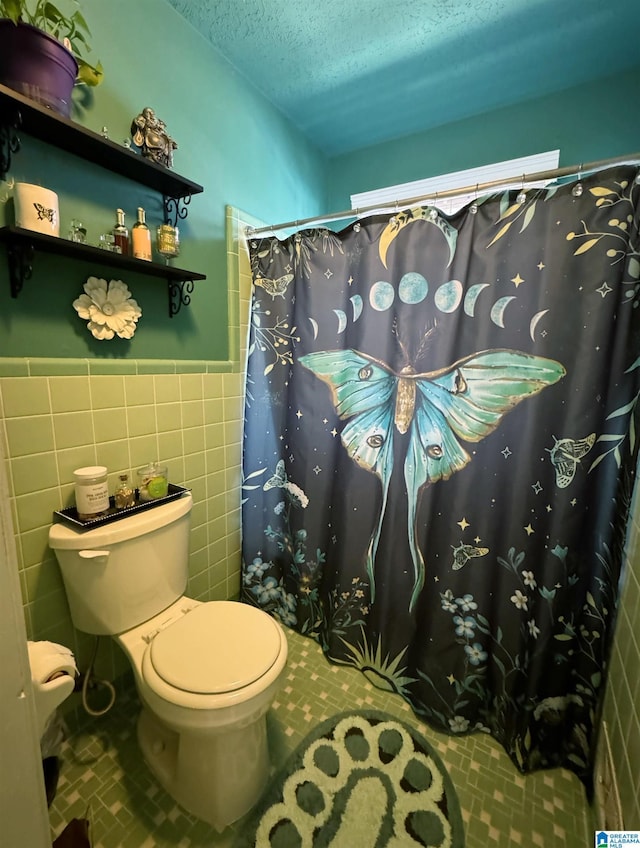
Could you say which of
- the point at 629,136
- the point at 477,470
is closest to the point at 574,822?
the point at 477,470

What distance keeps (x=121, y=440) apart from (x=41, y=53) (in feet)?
3.26

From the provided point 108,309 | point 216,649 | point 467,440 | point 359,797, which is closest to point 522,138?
point 467,440

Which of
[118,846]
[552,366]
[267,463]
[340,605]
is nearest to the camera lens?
[118,846]

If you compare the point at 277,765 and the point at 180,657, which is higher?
the point at 180,657

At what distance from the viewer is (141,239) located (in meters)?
1.11

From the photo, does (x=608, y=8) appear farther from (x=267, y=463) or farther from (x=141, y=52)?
(x=267, y=463)

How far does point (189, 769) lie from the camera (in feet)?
3.25

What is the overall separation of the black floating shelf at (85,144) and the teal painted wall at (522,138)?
1.10 meters

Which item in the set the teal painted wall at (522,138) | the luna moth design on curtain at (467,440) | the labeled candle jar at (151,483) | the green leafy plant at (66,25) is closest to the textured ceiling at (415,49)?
the teal painted wall at (522,138)

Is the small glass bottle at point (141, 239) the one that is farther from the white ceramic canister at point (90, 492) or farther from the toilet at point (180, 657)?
the toilet at point (180, 657)

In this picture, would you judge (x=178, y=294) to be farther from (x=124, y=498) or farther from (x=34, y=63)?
(x=124, y=498)

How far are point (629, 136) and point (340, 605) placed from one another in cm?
217

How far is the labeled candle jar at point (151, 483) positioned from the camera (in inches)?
46.5

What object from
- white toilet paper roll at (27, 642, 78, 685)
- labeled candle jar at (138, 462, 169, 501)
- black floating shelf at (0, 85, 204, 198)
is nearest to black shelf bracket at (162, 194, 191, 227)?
black floating shelf at (0, 85, 204, 198)
